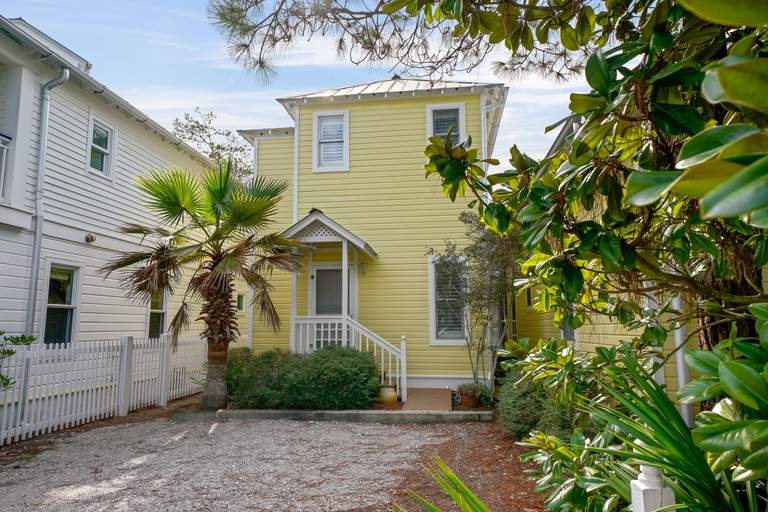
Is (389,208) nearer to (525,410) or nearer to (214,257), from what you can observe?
(214,257)

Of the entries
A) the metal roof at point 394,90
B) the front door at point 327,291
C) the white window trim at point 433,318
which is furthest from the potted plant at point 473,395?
the metal roof at point 394,90

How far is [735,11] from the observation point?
20.6 inches

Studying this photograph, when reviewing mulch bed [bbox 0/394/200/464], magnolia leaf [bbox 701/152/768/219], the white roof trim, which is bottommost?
mulch bed [bbox 0/394/200/464]

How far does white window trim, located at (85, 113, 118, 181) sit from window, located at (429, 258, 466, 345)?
7.86 meters

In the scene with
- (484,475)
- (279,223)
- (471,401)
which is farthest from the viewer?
(279,223)

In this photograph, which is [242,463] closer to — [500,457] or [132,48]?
[500,457]

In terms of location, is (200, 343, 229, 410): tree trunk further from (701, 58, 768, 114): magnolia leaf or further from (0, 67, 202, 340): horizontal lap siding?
(701, 58, 768, 114): magnolia leaf

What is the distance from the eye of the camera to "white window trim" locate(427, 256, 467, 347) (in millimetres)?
10523

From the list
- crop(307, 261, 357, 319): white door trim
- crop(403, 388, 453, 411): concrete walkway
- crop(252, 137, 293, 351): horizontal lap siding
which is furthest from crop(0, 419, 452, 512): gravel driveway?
crop(307, 261, 357, 319): white door trim

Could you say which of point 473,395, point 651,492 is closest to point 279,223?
point 473,395

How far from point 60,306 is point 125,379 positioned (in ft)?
6.97

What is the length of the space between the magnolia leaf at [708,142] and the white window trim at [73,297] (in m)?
10.4

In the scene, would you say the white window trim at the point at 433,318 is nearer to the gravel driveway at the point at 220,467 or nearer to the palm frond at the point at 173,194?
the gravel driveway at the point at 220,467

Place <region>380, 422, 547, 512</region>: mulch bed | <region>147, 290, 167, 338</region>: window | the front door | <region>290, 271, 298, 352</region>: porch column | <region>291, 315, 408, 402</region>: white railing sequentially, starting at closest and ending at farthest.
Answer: <region>380, 422, 547, 512</region>: mulch bed → <region>291, 315, 408, 402</region>: white railing → <region>290, 271, 298, 352</region>: porch column → the front door → <region>147, 290, 167, 338</region>: window
